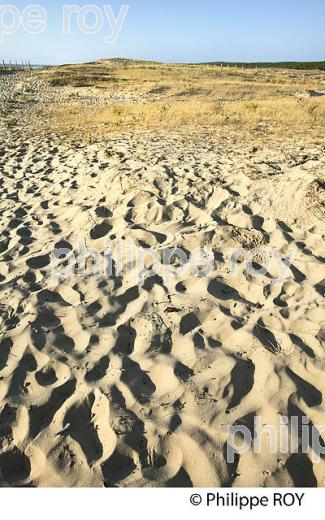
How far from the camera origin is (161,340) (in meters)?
3.73

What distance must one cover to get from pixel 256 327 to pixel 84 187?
508 centimetres

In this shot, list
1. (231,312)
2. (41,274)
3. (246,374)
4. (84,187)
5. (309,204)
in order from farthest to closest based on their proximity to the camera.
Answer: (84,187) → (309,204) → (41,274) → (231,312) → (246,374)

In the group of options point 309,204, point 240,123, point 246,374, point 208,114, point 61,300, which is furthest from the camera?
point 208,114

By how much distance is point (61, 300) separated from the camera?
440 centimetres

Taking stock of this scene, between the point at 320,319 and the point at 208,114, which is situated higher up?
the point at 208,114

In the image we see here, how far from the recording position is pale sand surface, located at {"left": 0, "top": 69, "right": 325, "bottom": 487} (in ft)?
8.98

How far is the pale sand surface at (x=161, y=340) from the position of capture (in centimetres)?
274

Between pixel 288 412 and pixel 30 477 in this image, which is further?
pixel 288 412

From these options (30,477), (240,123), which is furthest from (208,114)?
(30,477)

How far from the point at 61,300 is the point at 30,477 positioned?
6.72 ft

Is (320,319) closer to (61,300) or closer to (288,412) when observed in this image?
(288,412)

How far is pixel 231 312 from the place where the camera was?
403cm
